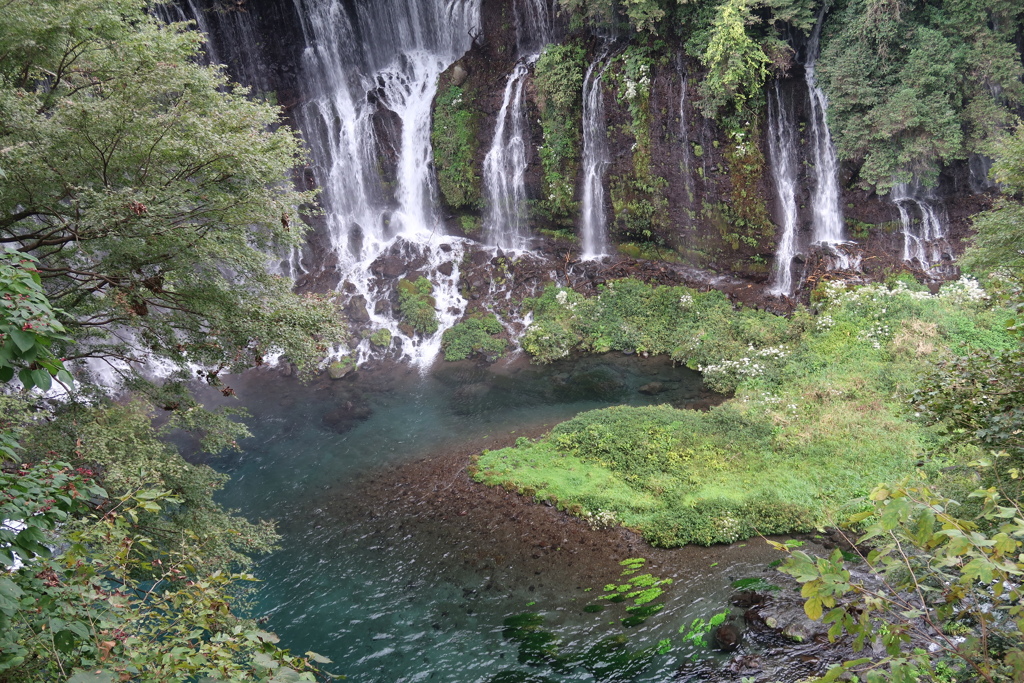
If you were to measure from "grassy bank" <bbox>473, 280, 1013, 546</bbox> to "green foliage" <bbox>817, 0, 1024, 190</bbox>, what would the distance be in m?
3.94

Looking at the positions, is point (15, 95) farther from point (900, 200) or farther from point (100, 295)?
point (900, 200)

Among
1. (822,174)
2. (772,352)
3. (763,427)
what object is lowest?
(763,427)

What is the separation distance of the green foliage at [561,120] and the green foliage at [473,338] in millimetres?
4950

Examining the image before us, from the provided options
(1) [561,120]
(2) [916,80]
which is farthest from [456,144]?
(2) [916,80]

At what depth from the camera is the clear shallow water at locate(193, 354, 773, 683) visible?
9031mm

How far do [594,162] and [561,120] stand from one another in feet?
6.24

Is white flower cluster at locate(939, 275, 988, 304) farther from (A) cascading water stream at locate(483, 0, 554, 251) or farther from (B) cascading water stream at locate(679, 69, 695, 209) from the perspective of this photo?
(A) cascading water stream at locate(483, 0, 554, 251)

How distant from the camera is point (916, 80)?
16.0 metres

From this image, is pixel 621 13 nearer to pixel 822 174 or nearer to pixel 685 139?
pixel 685 139

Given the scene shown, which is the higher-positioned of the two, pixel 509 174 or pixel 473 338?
pixel 509 174

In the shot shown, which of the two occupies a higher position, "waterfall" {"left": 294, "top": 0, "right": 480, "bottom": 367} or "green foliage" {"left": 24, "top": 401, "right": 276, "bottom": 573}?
"waterfall" {"left": 294, "top": 0, "right": 480, "bottom": 367}

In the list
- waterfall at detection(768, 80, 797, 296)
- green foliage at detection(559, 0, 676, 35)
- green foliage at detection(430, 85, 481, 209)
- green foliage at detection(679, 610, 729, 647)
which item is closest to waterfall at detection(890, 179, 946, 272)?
waterfall at detection(768, 80, 797, 296)

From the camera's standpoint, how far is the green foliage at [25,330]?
2584mm

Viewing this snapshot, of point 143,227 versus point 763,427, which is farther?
point 763,427
